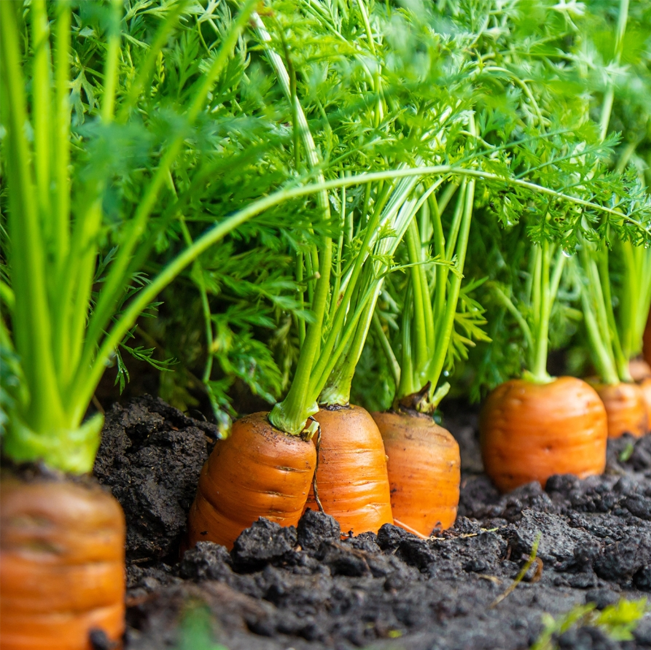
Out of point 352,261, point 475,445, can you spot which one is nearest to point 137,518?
point 352,261

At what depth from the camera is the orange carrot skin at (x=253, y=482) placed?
4.14 feet

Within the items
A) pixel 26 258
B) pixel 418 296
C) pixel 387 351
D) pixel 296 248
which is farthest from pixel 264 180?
pixel 387 351

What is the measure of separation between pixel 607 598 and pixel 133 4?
4.98ft

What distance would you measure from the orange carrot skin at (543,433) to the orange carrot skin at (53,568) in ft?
4.46

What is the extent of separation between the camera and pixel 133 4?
1.41 metres

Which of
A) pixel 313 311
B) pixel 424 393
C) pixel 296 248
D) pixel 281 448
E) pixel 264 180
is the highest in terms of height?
pixel 264 180

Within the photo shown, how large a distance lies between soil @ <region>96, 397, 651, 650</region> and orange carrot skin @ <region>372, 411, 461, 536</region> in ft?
0.22

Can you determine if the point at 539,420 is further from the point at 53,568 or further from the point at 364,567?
the point at 53,568

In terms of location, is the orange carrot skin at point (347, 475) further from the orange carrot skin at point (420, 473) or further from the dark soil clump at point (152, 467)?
the dark soil clump at point (152, 467)

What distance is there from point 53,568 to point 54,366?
0.86 ft

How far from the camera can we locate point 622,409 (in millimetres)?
2221

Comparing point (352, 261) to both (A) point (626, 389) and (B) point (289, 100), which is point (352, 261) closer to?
(B) point (289, 100)

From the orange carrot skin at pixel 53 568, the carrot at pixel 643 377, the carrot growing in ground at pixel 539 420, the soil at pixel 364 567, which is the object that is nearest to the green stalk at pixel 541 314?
the carrot growing in ground at pixel 539 420

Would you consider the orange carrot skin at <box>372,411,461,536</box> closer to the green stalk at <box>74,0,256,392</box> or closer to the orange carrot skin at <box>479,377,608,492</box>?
the orange carrot skin at <box>479,377,608,492</box>
